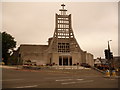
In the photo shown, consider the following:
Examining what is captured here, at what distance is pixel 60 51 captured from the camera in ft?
212

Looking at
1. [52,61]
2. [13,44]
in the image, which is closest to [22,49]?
[13,44]

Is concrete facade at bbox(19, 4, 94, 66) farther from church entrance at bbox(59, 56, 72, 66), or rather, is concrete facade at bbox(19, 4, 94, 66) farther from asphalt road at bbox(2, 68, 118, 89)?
asphalt road at bbox(2, 68, 118, 89)

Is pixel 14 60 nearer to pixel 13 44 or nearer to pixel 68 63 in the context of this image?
pixel 13 44

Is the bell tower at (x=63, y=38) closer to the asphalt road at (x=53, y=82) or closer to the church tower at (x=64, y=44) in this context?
the church tower at (x=64, y=44)

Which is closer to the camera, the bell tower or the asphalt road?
the asphalt road

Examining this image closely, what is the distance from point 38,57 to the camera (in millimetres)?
60188

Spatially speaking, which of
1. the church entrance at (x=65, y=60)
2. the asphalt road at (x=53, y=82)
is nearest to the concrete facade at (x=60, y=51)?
the church entrance at (x=65, y=60)

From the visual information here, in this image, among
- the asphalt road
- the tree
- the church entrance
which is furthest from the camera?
the church entrance

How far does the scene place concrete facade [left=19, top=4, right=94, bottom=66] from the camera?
199 ft

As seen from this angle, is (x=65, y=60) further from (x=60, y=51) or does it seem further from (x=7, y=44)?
(x=7, y=44)

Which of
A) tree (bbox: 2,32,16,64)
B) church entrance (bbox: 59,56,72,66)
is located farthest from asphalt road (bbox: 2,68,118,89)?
church entrance (bbox: 59,56,72,66)

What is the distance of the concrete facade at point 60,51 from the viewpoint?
6053 cm

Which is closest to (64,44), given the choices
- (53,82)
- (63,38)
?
(63,38)

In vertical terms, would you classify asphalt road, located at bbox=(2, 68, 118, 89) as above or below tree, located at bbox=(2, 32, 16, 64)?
below
